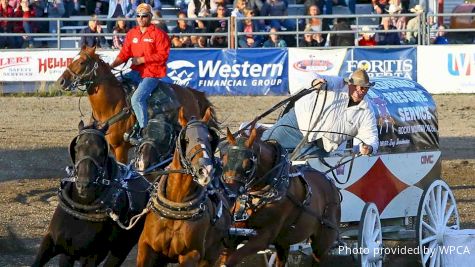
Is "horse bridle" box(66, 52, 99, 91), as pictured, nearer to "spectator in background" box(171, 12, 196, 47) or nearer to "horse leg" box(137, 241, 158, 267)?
"horse leg" box(137, 241, 158, 267)

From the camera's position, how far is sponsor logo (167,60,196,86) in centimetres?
2050

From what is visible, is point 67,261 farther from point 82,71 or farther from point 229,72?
point 229,72

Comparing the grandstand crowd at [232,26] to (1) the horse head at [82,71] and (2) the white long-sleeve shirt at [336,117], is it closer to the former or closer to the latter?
A: (1) the horse head at [82,71]

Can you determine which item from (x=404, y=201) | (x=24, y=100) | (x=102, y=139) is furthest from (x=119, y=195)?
(x=24, y=100)

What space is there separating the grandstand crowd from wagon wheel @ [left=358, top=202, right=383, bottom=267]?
481 inches

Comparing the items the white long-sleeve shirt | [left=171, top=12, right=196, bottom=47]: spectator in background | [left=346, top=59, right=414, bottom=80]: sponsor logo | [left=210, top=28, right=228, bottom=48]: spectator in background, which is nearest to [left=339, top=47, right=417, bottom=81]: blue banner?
[left=346, top=59, right=414, bottom=80]: sponsor logo

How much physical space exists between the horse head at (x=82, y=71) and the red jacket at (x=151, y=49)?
46 cm

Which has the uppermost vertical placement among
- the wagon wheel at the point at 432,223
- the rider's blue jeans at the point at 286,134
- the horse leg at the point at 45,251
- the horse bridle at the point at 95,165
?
the horse bridle at the point at 95,165

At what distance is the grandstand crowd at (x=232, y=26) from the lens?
2150 cm

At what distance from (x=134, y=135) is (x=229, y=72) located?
9.60 metres

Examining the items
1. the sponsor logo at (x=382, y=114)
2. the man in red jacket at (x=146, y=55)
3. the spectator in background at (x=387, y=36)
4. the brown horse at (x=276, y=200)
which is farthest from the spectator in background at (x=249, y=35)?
the brown horse at (x=276, y=200)

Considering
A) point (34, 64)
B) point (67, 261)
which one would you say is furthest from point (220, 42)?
point (67, 261)

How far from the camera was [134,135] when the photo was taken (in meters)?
11.2

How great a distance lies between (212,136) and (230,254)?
1280mm
